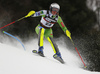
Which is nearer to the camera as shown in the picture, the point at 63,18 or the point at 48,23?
the point at 48,23

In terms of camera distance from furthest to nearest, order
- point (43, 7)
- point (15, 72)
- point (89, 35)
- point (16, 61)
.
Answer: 1. point (89, 35)
2. point (43, 7)
3. point (16, 61)
4. point (15, 72)

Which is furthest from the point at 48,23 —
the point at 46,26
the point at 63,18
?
the point at 63,18

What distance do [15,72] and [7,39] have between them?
7.40 metres

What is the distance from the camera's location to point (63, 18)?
382 inches

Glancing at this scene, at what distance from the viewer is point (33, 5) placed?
9180 mm

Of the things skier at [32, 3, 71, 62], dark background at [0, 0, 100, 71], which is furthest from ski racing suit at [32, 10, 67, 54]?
dark background at [0, 0, 100, 71]

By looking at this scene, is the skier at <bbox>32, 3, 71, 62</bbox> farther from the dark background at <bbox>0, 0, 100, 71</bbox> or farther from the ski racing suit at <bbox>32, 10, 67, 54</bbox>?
the dark background at <bbox>0, 0, 100, 71</bbox>

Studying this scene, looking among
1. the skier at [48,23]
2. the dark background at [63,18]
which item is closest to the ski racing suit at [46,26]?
the skier at [48,23]

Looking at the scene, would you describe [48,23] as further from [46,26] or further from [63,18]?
[63,18]

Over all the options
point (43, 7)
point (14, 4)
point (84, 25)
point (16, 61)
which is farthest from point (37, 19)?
point (16, 61)

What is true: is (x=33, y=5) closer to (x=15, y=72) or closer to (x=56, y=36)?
(x=56, y=36)

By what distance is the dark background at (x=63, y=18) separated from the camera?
907 centimetres

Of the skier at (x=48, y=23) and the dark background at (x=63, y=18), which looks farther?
the dark background at (x=63, y=18)

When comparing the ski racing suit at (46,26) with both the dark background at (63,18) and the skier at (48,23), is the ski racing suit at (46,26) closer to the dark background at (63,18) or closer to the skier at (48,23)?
the skier at (48,23)
